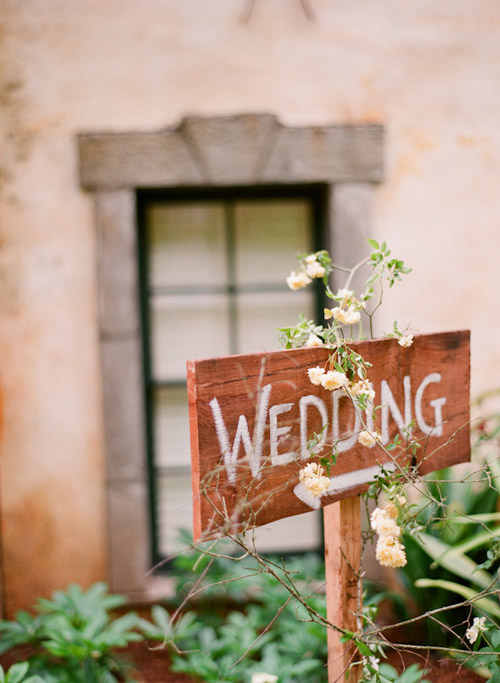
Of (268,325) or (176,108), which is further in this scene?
(268,325)

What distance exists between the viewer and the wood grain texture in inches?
42.9

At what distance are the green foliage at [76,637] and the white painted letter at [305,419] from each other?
114cm

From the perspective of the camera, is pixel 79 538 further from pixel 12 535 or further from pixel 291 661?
pixel 291 661

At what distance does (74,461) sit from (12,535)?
0.43 m

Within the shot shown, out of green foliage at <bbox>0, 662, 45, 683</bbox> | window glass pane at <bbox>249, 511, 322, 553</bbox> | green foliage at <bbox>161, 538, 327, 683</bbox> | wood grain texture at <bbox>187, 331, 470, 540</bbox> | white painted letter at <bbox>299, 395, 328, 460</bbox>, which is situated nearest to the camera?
wood grain texture at <bbox>187, 331, 470, 540</bbox>

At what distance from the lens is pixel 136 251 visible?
8.21 ft

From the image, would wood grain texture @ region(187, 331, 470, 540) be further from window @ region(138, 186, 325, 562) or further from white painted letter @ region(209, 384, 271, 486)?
window @ region(138, 186, 325, 562)

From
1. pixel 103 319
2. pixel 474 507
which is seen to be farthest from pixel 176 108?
pixel 474 507

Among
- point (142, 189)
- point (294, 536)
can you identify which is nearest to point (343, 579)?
point (294, 536)

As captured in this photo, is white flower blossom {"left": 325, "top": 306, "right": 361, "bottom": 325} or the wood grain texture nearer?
the wood grain texture

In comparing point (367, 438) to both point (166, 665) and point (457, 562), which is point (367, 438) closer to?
point (457, 562)

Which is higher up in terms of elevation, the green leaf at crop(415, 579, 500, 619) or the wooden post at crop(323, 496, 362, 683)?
the wooden post at crop(323, 496, 362, 683)

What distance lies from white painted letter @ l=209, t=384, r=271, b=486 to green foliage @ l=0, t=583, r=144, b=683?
3.67 feet

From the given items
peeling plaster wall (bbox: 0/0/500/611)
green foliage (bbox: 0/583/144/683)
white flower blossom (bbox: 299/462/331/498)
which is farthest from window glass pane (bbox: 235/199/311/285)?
white flower blossom (bbox: 299/462/331/498)
